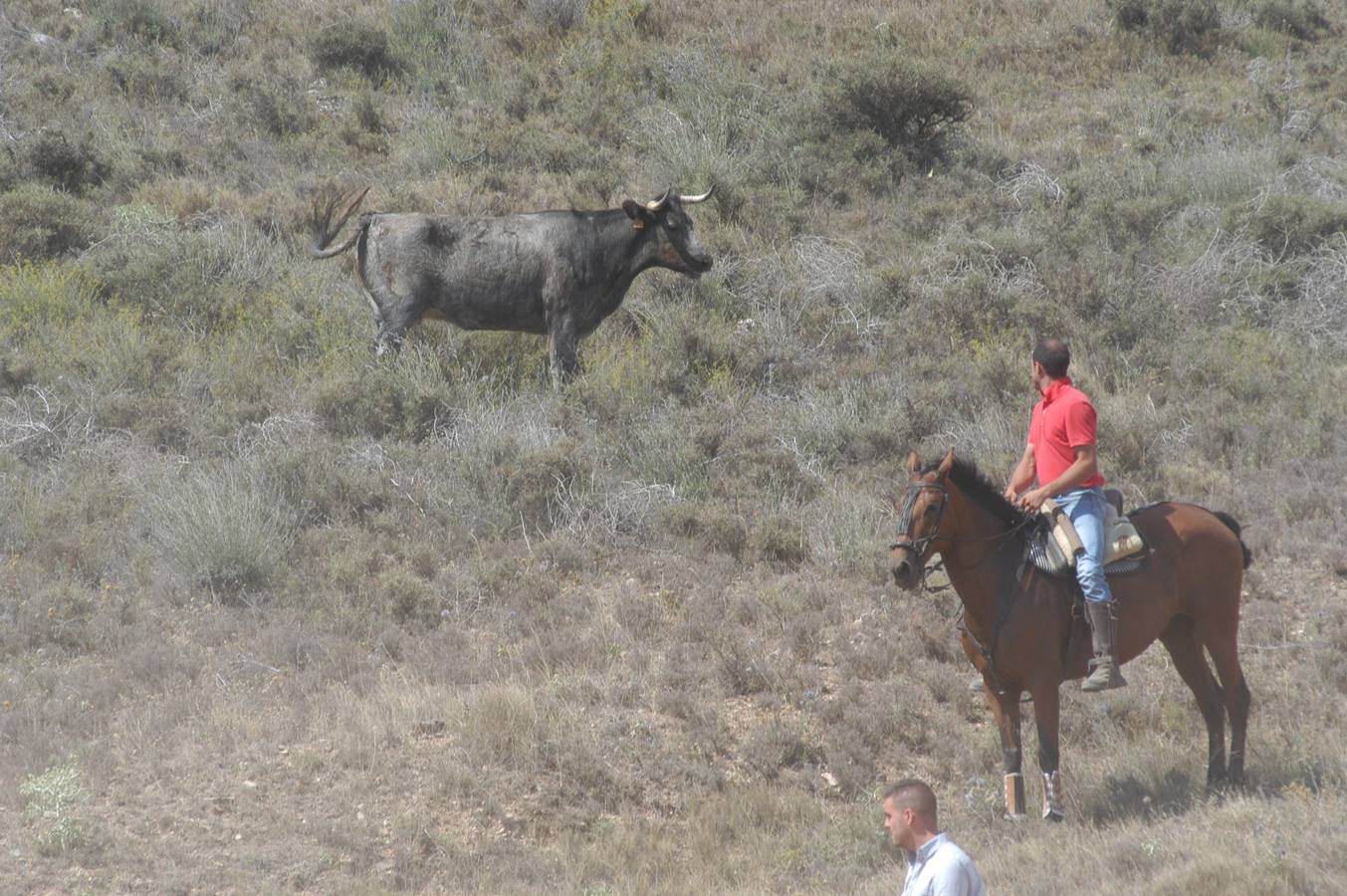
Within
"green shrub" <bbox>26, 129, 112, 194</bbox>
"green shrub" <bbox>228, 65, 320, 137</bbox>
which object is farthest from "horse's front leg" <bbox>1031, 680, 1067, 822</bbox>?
"green shrub" <bbox>228, 65, 320, 137</bbox>

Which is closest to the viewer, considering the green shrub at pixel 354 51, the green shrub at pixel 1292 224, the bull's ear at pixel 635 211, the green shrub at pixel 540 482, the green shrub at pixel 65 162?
the green shrub at pixel 540 482

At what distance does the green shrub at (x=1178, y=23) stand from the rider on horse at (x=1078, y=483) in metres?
18.0

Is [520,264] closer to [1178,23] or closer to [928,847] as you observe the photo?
[928,847]

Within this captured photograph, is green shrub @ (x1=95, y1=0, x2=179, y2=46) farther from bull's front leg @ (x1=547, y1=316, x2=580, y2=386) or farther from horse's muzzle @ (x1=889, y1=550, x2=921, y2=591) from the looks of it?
horse's muzzle @ (x1=889, y1=550, x2=921, y2=591)

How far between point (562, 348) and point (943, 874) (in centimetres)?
966

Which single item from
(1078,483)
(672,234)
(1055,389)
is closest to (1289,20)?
(672,234)

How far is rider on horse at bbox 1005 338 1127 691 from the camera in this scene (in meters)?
6.99

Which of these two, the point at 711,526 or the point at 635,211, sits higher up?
the point at 635,211

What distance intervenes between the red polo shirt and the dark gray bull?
7.11 meters

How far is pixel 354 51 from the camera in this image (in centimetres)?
2178

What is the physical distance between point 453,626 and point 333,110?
1266 cm

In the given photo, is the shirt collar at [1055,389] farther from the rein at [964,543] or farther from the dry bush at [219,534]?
the dry bush at [219,534]

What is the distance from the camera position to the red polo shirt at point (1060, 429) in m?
6.99

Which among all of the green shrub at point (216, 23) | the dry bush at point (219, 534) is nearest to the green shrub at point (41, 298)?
the dry bush at point (219, 534)
